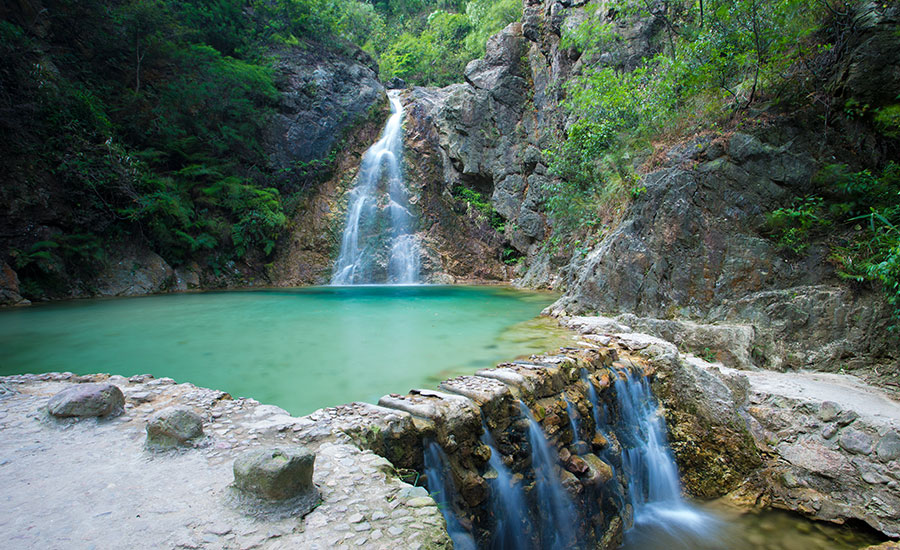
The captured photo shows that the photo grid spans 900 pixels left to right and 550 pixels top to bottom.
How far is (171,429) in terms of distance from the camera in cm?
247

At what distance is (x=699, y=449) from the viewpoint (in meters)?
4.71

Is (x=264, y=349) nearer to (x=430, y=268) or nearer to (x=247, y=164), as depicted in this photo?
(x=430, y=268)

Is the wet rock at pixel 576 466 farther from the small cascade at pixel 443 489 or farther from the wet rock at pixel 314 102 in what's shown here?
the wet rock at pixel 314 102

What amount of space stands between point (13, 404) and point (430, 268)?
1547 centimetres

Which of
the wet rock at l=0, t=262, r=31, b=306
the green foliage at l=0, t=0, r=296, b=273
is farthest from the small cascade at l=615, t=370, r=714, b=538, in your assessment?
the green foliage at l=0, t=0, r=296, b=273

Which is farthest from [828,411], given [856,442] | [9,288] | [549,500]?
[9,288]

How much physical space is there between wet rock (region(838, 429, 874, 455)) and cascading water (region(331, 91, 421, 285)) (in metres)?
→ 15.0

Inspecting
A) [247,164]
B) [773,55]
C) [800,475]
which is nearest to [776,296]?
[800,475]

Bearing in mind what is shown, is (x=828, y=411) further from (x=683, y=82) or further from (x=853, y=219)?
(x=683, y=82)

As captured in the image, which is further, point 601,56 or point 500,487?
point 601,56

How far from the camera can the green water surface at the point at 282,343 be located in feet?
15.1

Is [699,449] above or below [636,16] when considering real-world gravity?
below

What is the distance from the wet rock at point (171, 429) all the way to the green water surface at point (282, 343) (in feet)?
4.00

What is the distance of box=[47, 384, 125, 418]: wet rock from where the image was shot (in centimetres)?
277
